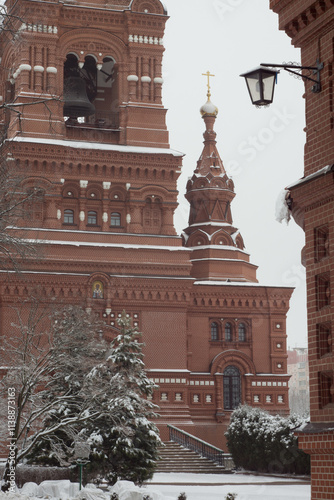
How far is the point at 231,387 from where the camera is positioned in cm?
4578

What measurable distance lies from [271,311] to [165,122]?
10796 millimetres

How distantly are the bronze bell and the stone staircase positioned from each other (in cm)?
1608

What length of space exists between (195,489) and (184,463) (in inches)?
307

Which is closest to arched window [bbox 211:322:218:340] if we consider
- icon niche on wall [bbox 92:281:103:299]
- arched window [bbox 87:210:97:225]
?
icon niche on wall [bbox 92:281:103:299]

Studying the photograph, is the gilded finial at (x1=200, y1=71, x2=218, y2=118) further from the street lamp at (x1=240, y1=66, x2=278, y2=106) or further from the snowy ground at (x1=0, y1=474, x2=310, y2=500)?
the street lamp at (x1=240, y1=66, x2=278, y2=106)

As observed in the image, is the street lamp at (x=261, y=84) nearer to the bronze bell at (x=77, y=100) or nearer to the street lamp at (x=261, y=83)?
the street lamp at (x=261, y=83)

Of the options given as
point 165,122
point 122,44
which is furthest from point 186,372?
point 122,44

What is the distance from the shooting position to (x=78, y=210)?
44844mm

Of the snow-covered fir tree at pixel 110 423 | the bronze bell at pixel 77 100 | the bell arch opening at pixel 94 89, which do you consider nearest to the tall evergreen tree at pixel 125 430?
the snow-covered fir tree at pixel 110 423

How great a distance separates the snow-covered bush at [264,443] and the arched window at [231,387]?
4.74 meters

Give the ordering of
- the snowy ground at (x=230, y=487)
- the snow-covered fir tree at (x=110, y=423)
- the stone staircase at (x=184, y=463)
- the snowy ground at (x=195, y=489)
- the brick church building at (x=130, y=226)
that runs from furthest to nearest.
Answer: the brick church building at (x=130, y=226)
the stone staircase at (x=184, y=463)
the snow-covered fir tree at (x=110, y=423)
the snowy ground at (x=230, y=487)
the snowy ground at (x=195, y=489)

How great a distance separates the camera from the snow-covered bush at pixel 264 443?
118ft

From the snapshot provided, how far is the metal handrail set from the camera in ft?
131

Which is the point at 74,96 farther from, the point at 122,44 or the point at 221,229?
the point at 221,229
